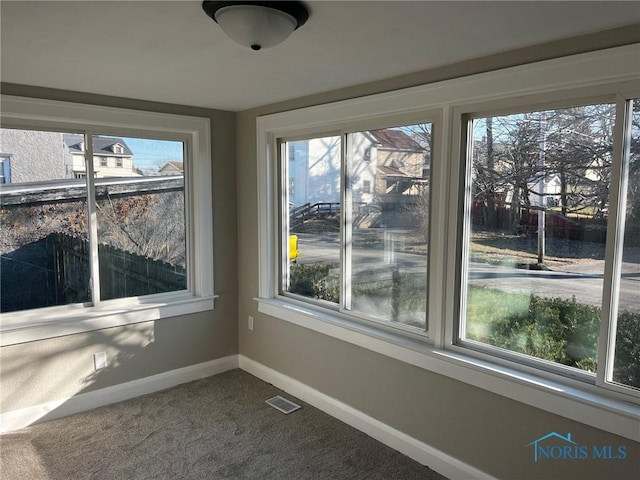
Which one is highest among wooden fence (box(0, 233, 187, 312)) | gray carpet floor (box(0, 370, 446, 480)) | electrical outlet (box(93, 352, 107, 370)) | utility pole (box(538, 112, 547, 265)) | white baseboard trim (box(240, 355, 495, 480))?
utility pole (box(538, 112, 547, 265))

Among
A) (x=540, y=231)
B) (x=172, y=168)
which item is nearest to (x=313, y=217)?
(x=172, y=168)

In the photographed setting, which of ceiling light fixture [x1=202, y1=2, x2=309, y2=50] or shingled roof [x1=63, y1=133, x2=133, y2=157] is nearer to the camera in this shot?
ceiling light fixture [x1=202, y1=2, x2=309, y2=50]

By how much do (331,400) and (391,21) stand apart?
94.0 inches

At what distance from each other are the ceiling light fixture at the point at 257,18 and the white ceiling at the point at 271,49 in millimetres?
54

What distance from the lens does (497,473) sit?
7.46 ft

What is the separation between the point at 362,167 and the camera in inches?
117

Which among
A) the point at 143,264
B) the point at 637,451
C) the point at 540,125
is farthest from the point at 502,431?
the point at 143,264

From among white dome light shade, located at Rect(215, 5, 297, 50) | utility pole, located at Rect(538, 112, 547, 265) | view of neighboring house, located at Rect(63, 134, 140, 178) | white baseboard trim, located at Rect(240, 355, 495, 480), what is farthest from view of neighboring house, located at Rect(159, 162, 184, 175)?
utility pole, located at Rect(538, 112, 547, 265)

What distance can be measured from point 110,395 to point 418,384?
2190 mm

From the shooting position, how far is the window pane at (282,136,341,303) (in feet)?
10.5

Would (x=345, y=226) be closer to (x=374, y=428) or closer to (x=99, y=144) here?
(x=374, y=428)

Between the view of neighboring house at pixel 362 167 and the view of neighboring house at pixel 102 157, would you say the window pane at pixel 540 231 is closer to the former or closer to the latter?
the view of neighboring house at pixel 362 167

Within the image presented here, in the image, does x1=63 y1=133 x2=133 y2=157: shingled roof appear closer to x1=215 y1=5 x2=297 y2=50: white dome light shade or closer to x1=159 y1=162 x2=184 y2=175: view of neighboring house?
x1=159 y1=162 x2=184 y2=175: view of neighboring house

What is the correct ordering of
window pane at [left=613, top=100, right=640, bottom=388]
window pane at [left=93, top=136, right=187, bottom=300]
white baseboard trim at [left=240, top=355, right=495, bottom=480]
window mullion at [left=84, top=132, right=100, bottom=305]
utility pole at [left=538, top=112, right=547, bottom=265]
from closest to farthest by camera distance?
window pane at [left=613, top=100, right=640, bottom=388]
utility pole at [left=538, top=112, right=547, bottom=265]
white baseboard trim at [left=240, top=355, right=495, bottom=480]
window mullion at [left=84, top=132, right=100, bottom=305]
window pane at [left=93, top=136, right=187, bottom=300]
